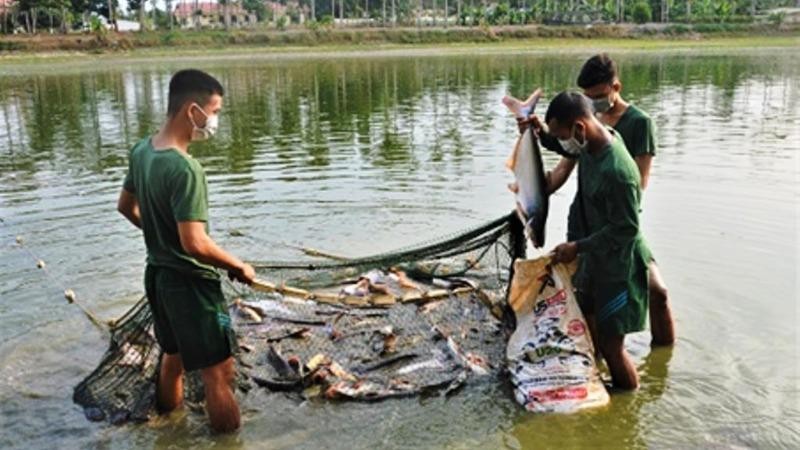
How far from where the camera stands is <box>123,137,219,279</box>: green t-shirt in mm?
4285

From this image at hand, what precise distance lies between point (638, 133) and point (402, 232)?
4.95 metres

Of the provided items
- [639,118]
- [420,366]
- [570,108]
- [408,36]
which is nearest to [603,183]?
[570,108]

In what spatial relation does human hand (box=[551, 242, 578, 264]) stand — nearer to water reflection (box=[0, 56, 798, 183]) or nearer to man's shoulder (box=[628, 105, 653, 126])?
man's shoulder (box=[628, 105, 653, 126])

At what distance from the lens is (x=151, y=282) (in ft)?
15.6

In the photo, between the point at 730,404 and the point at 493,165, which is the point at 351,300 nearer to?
the point at 730,404

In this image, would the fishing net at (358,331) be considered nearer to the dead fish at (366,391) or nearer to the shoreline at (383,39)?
the dead fish at (366,391)

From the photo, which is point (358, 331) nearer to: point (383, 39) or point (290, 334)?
point (290, 334)

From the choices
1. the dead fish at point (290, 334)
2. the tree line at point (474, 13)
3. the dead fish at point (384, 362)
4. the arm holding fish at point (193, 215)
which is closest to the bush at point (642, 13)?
the tree line at point (474, 13)

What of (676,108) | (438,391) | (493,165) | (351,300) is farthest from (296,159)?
(676,108)

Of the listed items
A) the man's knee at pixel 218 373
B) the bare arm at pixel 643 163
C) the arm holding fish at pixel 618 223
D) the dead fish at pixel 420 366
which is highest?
the bare arm at pixel 643 163

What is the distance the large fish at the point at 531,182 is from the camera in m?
5.46

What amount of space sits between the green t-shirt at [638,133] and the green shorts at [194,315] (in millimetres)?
3074

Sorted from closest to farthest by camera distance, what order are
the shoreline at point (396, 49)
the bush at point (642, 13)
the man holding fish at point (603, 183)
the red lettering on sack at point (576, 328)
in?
the man holding fish at point (603, 183) < the red lettering on sack at point (576, 328) < the shoreline at point (396, 49) < the bush at point (642, 13)

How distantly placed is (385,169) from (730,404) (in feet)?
30.9
